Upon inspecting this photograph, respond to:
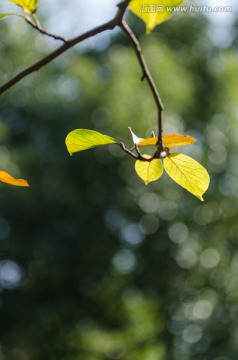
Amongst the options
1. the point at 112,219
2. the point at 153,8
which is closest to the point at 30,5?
→ the point at 153,8

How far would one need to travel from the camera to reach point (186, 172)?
421 millimetres

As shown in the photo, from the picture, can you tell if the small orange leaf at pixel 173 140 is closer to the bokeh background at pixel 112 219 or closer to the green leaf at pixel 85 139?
the green leaf at pixel 85 139

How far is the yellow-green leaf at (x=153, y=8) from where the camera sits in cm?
40

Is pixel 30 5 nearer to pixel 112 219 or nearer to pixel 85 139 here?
pixel 85 139

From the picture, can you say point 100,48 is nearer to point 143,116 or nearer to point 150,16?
point 143,116

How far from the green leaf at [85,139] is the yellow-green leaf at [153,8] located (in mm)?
88

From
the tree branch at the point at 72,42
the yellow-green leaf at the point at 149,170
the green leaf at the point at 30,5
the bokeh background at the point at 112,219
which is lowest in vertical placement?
the bokeh background at the point at 112,219

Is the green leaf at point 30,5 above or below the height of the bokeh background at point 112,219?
above

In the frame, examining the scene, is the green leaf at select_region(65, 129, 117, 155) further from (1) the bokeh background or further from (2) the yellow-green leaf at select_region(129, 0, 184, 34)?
(1) the bokeh background

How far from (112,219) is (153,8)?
572cm

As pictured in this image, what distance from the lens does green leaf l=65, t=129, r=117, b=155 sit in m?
0.41

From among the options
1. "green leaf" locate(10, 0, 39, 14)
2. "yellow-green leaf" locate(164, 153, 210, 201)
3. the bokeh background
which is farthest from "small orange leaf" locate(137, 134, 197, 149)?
the bokeh background

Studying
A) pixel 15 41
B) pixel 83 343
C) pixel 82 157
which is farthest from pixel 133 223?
pixel 15 41

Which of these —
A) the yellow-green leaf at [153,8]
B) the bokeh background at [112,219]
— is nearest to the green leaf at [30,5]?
the yellow-green leaf at [153,8]
